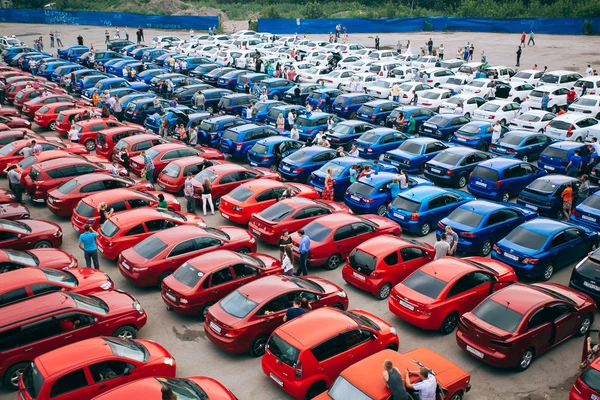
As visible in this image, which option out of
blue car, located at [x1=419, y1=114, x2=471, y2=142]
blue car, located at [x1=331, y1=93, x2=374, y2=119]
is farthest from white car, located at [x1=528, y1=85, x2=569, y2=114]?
blue car, located at [x1=331, y1=93, x2=374, y2=119]

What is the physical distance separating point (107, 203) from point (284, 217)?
205 inches

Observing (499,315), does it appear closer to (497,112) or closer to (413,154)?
(413,154)

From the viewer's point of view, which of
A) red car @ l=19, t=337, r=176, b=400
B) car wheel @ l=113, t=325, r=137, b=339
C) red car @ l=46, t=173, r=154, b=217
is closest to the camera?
red car @ l=19, t=337, r=176, b=400

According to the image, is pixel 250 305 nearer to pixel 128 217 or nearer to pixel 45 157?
pixel 128 217

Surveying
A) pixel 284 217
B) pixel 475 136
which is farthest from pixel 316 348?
pixel 475 136

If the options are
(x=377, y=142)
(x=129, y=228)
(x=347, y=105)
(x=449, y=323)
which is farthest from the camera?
(x=347, y=105)

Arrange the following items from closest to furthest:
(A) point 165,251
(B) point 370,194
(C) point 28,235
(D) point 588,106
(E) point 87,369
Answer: (E) point 87,369, (A) point 165,251, (C) point 28,235, (B) point 370,194, (D) point 588,106

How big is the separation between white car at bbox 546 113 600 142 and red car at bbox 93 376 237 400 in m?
20.8

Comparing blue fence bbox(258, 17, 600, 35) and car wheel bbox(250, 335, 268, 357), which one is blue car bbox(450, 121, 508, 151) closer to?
car wheel bbox(250, 335, 268, 357)

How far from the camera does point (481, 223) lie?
51.9 ft

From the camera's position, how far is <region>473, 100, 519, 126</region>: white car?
27672 mm

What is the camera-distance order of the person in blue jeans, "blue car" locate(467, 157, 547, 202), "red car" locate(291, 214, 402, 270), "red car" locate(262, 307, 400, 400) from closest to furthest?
"red car" locate(262, 307, 400, 400)
the person in blue jeans
"red car" locate(291, 214, 402, 270)
"blue car" locate(467, 157, 547, 202)

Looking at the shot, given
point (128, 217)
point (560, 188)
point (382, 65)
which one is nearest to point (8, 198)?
point (128, 217)

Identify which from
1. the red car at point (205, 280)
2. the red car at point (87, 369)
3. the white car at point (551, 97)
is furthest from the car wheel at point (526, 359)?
the white car at point (551, 97)
